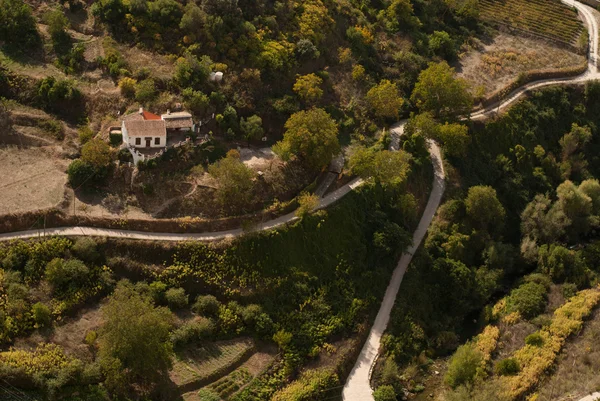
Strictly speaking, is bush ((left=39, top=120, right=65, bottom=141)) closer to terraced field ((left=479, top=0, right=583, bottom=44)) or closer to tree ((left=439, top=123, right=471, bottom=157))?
tree ((left=439, top=123, right=471, bottom=157))

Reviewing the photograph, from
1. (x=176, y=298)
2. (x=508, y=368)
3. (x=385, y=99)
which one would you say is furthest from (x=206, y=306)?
(x=385, y=99)

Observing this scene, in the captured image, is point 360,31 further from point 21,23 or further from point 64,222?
point 64,222

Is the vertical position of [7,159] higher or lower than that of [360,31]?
lower

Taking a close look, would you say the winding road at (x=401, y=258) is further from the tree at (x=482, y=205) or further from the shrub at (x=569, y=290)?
the shrub at (x=569, y=290)

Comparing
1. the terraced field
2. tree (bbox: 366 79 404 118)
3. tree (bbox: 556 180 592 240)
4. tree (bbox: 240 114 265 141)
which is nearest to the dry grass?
tree (bbox: 556 180 592 240)

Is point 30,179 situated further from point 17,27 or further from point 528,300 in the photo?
point 528,300

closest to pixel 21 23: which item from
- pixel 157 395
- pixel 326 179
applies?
pixel 326 179
